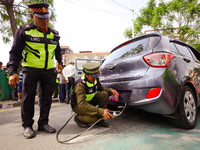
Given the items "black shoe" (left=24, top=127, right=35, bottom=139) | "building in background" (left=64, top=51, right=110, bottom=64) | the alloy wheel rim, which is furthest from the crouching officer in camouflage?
"building in background" (left=64, top=51, right=110, bottom=64)

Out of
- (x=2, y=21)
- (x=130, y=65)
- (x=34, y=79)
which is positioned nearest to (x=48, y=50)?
(x=34, y=79)

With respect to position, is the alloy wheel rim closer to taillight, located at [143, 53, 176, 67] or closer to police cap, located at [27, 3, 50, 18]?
taillight, located at [143, 53, 176, 67]

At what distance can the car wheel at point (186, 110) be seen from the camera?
2.08 meters

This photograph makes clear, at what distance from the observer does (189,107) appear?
2250mm

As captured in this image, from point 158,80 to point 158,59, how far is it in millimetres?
309

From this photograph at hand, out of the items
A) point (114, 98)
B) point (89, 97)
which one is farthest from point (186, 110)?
point (89, 97)

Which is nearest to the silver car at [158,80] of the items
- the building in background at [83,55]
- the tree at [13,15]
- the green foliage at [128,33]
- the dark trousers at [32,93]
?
the dark trousers at [32,93]

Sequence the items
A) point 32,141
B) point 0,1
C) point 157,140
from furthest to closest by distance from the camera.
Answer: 1. point 0,1
2. point 32,141
3. point 157,140

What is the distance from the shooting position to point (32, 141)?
6.50ft

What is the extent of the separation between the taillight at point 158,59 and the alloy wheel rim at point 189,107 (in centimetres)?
66

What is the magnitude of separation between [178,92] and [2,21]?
1160cm

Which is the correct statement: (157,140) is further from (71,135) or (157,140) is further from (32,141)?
(32,141)

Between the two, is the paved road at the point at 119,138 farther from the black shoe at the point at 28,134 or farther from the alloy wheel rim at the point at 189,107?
the alloy wheel rim at the point at 189,107

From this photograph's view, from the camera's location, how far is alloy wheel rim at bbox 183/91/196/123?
220 cm
